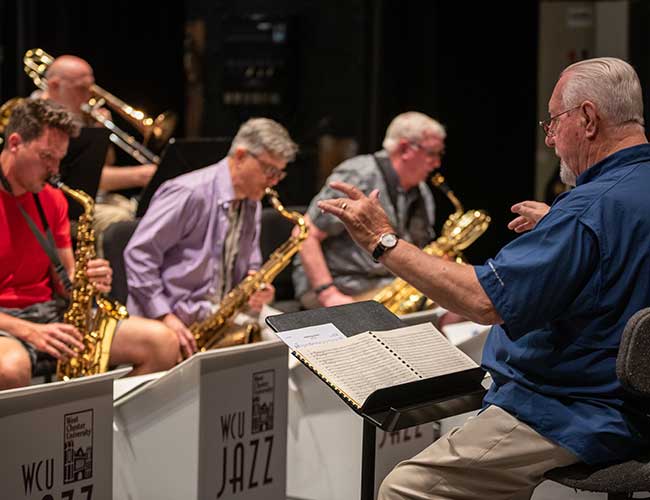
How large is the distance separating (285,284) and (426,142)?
2.85ft

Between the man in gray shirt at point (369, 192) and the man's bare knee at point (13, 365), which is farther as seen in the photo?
the man in gray shirt at point (369, 192)

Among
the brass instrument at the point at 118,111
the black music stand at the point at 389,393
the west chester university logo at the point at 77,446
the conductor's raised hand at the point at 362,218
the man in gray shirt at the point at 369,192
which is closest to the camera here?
the black music stand at the point at 389,393

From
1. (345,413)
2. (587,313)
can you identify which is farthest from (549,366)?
(345,413)

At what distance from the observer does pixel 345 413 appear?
391 centimetres

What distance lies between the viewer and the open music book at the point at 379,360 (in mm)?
2650

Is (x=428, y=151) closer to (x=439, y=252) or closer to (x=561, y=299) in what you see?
(x=439, y=252)

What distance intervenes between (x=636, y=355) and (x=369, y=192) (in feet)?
8.38

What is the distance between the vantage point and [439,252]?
525cm

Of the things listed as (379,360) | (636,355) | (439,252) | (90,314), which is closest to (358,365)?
(379,360)

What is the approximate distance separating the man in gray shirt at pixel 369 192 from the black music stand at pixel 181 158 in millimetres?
468

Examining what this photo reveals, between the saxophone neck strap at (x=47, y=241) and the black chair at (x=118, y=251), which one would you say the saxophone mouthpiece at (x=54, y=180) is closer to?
the saxophone neck strap at (x=47, y=241)

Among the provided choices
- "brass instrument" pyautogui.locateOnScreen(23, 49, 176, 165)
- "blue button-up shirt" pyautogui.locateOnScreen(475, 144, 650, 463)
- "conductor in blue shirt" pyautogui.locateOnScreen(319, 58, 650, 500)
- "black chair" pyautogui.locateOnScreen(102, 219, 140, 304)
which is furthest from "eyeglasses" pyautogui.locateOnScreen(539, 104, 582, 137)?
"brass instrument" pyautogui.locateOnScreen(23, 49, 176, 165)

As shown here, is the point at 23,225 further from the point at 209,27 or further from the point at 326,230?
the point at 209,27

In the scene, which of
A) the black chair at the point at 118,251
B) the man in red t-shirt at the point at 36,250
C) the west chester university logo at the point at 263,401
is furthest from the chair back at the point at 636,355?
the black chair at the point at 118,251
